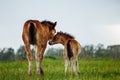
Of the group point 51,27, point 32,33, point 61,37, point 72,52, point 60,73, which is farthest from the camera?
point 61,37

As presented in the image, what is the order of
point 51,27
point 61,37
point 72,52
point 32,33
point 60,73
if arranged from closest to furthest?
point 32,33
point 60,73
point 72,52
point 51,27
point 61,37

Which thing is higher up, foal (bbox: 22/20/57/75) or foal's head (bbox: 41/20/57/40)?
foal's head (bbox: 41/20/57/40)

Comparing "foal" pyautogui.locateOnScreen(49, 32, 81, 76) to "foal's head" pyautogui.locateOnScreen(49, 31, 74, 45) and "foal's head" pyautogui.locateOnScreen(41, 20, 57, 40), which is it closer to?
"foal's head" pyautogui.locateOnScreen(49, 31, 74, 45)

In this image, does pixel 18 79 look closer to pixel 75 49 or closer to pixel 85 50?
pixel 75 49

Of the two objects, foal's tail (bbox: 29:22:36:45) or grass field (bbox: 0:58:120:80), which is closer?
grass field (bbox: 0:58:120:80)

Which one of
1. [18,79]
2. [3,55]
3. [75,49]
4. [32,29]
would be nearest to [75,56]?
[75,49]

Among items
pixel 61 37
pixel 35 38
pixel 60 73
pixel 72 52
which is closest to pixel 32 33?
pixel 35 38

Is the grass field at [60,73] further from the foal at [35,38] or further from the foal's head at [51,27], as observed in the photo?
the foal's head at [51,27]

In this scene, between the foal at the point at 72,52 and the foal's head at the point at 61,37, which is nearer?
the foal at the point at 72,52

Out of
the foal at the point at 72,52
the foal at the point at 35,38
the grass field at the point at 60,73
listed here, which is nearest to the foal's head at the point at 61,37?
the foal at the point at 72,52

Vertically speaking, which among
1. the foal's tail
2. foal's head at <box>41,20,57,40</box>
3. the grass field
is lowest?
the grass field

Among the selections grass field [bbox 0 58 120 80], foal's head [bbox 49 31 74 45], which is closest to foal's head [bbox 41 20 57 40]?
foal's head [bbox 49 31 74 45]

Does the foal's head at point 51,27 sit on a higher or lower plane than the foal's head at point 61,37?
higher

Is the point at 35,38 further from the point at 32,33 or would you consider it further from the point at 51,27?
the point at 51,27
